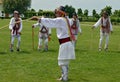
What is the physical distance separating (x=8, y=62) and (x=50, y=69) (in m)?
2.30

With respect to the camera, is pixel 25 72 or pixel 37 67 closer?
pixel 25 72

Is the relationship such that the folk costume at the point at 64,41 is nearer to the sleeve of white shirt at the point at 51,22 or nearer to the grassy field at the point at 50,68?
the sleeve of white shirt at the point at 51,22

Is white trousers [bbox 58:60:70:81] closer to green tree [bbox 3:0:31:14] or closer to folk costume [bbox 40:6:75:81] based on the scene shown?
folk costume [bbox 40:6:75:81]

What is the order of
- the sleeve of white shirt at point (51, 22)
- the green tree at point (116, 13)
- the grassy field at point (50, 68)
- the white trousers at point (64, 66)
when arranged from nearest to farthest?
1. the sleeve of white shirt at point (51, 22)
2. the white trousers at point (64, 66)
3. the grassy field at point (50, 68)
4. the green tree at point (116, 13)

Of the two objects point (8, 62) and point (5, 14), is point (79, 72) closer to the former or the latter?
point (8, 62)

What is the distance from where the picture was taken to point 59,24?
1174cm

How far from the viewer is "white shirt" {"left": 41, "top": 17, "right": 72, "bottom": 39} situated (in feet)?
37.9

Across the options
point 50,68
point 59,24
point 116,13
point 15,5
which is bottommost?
point 116,13

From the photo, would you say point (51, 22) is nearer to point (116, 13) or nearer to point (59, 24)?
point (59, 24)

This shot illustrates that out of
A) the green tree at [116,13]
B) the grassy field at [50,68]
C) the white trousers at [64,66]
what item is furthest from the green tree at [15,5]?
the white trousers at [64,66]

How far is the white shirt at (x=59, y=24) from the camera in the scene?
11555 millimetres

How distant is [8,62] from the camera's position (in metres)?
16.1

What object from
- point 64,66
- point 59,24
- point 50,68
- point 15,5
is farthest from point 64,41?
point 15,5

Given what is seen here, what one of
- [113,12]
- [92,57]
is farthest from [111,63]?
[113,12]
